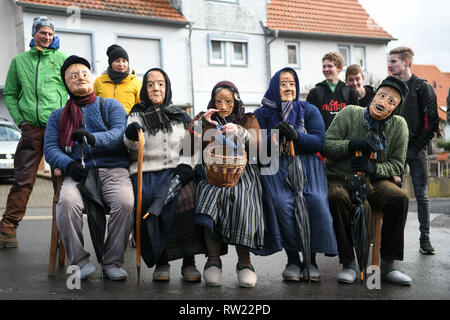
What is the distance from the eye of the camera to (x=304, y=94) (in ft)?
82.3

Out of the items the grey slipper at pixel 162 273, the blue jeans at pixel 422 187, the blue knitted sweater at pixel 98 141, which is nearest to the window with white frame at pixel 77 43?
the blue knitted sweater at pixel 98 141

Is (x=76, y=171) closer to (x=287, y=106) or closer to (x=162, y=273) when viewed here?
(x=162, y=273)

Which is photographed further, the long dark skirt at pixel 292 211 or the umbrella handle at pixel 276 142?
the umbrella handle at pixel 276 142

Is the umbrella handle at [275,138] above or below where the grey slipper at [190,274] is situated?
above

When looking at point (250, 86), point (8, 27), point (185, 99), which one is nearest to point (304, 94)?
point (250, 86)

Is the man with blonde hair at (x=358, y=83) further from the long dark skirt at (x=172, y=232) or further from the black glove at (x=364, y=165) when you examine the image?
the long dark skirt at (x=172, y=232)

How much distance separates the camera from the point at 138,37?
69.9 feet

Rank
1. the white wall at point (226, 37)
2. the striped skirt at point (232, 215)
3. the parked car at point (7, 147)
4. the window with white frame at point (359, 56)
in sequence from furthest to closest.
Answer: the window with white frame at point (359, 56)
the white wall at point (226, 37)
the parked car at point (7, 147)
the striped skirt at point (232, 215)

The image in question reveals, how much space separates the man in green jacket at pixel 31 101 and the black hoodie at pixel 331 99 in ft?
9.76

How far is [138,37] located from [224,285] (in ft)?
59.3

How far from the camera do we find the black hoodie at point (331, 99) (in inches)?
265

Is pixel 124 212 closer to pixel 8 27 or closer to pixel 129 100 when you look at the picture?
pixel 129 100

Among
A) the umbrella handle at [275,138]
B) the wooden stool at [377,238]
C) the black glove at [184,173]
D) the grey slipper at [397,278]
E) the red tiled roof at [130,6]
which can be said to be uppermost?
the red tiled roof at [130,6]

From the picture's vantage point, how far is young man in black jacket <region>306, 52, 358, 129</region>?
265 inches
